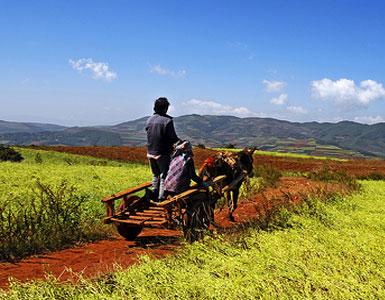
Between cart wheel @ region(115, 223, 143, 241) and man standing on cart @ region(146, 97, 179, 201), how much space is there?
0.98 meters

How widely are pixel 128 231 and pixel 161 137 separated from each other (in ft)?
7.28

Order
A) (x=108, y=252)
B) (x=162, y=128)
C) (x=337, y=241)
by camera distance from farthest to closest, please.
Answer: (x=162, y=128) < (x=108, y=252) < (x=337, y=241)

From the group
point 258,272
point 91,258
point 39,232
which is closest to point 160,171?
point 91,258

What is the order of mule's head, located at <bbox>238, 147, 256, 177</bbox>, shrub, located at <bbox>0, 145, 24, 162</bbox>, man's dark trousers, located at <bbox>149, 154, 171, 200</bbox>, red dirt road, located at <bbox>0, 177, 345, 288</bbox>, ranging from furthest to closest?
shrub, located at <bbox>0, 145, 24, 162</bbox> < mule's head, located at <bbox>238, 147, 256, 177</bbox> < man's dark trousers, located at <bbox>149, 154, 171, 200</bbox> < red dirt road, located at <bbox>0, 177, 345, 288</bbox>

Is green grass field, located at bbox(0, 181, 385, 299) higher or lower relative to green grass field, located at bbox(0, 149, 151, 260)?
higher

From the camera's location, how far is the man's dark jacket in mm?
8367

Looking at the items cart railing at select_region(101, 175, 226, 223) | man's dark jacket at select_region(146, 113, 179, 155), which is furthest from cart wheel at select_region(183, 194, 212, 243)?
man's dark jacket at select_region(146, 113, 179, 155)

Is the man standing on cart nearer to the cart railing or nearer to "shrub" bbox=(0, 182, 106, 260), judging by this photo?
the cart railing

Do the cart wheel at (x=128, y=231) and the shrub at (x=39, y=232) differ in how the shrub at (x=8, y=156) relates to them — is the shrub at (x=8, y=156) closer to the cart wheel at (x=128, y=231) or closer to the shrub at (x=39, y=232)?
the shrub at (x=39, y=232)

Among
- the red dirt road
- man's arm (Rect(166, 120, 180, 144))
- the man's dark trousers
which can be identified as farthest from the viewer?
the man's dark trousers

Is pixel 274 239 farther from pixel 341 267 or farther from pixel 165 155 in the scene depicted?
pixel 165 155

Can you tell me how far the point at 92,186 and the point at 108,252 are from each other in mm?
8139

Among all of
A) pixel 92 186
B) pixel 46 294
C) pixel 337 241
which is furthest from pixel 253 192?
pixel 46 294

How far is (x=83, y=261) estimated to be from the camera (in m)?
7.18
